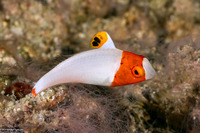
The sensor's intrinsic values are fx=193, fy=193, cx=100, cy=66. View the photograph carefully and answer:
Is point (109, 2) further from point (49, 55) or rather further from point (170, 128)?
point (170, 128)

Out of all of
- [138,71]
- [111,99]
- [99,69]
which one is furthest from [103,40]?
[111,99]

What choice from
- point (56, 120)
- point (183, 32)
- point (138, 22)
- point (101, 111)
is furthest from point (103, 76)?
point (183, 32)

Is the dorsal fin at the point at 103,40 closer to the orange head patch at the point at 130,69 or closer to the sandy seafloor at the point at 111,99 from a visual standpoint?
the orange head patch at the point at 130,69

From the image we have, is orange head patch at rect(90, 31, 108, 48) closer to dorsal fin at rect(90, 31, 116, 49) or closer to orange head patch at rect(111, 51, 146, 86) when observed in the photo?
dorsal fin at rect(90, 31, 116, 49)

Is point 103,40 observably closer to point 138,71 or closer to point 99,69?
point 99,69

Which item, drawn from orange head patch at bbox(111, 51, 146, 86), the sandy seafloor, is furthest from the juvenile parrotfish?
the sandy seafloor

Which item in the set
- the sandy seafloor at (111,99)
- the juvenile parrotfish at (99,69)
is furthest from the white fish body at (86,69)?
the sandy seafloor at (111,99)

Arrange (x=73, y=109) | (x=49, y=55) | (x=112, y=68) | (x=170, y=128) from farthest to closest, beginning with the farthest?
1. (x=49, y=55)
2. (x=170, y=128)
3. (x=73, y=109)
4. (x=112, y=68)
